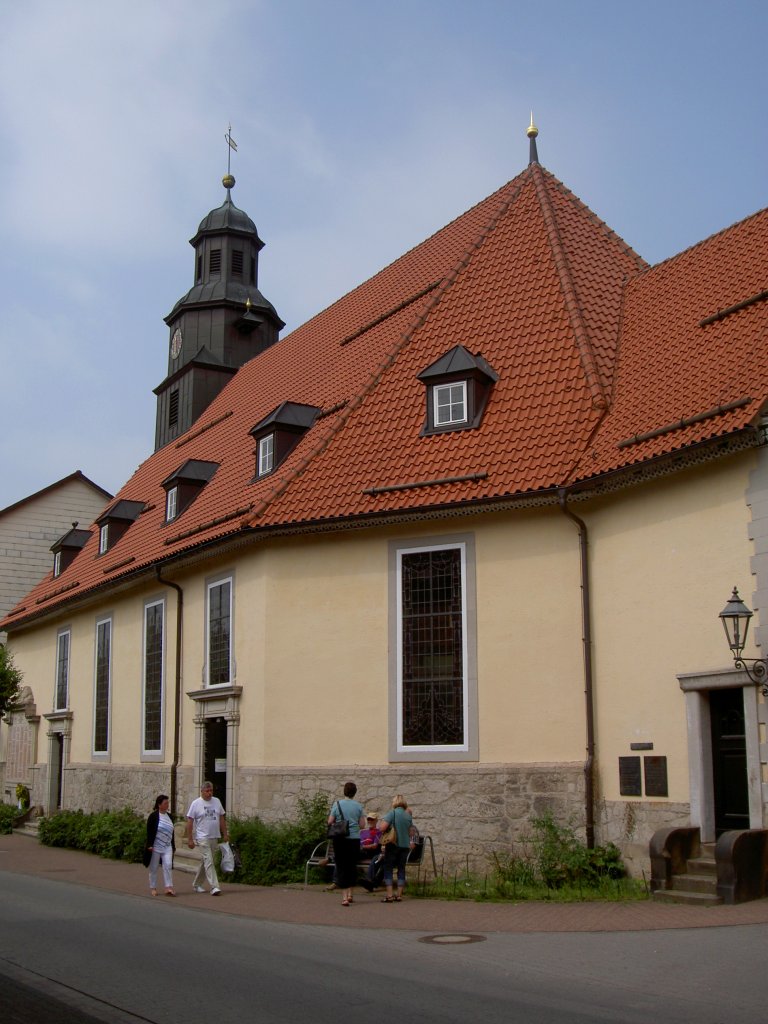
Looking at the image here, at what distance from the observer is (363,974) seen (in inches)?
360

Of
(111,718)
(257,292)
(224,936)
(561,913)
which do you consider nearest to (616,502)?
(561,913)

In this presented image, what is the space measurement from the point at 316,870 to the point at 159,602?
8826mm

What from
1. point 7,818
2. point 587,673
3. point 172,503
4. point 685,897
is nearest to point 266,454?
point 172,503

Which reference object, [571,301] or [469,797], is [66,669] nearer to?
[469,797]

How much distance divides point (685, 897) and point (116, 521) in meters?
19.6

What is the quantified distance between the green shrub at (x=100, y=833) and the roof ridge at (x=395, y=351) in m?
7.17

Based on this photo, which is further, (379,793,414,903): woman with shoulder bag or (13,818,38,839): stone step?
(13,818,38,839): stone step

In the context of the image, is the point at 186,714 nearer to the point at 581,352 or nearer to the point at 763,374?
the point at 581,352

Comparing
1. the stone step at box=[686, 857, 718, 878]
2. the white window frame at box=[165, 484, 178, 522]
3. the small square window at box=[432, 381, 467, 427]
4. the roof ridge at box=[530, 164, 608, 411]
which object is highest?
the roof ridge at box=[530, 164, 608, 411]

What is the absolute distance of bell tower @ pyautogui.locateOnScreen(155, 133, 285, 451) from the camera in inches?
1321

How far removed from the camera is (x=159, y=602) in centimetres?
2341

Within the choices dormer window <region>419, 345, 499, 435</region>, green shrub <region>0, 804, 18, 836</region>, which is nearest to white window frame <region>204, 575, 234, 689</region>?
dormer window <region>419, 345, 499, 435</region>

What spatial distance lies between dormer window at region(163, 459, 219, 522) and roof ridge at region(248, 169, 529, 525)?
5.33 metres

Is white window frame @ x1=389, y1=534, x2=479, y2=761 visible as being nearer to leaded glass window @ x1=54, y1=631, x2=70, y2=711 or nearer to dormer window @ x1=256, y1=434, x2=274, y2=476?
dormer window @ x1=256, y1=434, x2=274, y2=476
